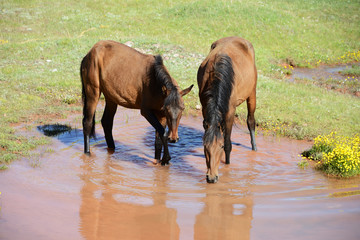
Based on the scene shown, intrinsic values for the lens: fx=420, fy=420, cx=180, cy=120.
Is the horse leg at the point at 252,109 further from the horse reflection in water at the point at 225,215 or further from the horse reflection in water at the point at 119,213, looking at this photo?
the horse reflection in water at the point at 119,213

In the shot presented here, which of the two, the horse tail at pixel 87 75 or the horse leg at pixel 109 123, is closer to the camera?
the horse tail at pixel 87 75

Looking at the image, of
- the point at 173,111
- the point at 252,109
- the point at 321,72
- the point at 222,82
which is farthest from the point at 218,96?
the point at 321,72

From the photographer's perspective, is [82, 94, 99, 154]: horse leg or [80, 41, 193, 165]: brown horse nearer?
[80, 41, 193, 165]: brown horse

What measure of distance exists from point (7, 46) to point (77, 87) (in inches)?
228

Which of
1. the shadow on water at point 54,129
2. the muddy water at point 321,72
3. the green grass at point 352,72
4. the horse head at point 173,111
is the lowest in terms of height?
the muddy water at point 321,72

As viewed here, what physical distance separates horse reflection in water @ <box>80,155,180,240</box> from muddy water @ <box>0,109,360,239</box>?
1 centimetres

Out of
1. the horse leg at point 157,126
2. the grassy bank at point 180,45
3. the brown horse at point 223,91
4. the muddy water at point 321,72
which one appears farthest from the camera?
the muddy water at point 321,72

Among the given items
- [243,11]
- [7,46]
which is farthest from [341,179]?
[243,11]

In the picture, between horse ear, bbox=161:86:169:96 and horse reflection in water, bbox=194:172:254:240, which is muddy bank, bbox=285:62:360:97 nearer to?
horse ear, bbox=161:86:169:96

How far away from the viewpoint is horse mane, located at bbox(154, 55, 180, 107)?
22.4 feet

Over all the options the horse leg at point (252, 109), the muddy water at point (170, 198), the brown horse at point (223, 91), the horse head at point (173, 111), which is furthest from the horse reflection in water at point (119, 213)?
the horse leg at point (252, 109)

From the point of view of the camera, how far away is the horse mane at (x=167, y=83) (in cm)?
683

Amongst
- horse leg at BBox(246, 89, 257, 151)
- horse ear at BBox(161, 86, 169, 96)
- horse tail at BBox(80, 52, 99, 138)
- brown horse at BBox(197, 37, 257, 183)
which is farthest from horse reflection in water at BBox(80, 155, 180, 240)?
horse leg at BBox(246, 89, 257, 151)

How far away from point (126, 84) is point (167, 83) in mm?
1260
